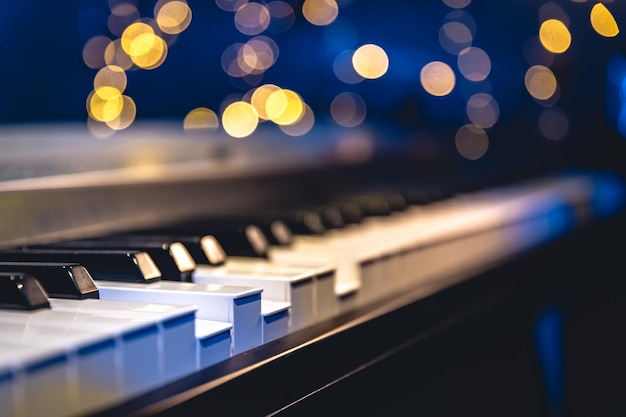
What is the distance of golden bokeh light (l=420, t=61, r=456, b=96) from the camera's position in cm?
304

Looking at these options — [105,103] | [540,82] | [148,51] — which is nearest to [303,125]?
[148,51]

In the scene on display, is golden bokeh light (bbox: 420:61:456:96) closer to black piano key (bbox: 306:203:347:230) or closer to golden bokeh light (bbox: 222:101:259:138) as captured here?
golden bokeh light (bbox: 222:101:259:138)

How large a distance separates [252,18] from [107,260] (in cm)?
122

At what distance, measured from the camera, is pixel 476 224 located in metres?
1.38

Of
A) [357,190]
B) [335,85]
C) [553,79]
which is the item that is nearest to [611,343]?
[357,190]

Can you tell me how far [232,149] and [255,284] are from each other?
909 mm

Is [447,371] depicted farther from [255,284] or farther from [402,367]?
[255,284]

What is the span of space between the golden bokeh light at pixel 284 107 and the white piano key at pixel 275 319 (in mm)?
1302

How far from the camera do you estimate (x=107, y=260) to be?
0.74m

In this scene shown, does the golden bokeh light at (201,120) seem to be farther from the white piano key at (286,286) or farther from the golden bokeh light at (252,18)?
the white piano key at (286,286)

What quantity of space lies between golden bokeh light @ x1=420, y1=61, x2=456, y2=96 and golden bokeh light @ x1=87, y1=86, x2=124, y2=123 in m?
1.85

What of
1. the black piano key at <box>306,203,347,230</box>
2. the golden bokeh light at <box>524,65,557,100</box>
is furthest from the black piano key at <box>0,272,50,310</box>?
the golden bokeh light at <box>524,65,557,100</box>

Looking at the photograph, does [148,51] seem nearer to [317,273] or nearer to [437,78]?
[317,273]

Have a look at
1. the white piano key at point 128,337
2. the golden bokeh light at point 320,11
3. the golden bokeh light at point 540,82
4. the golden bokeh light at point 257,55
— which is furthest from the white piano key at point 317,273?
the golden bokeh light at point 540,82
